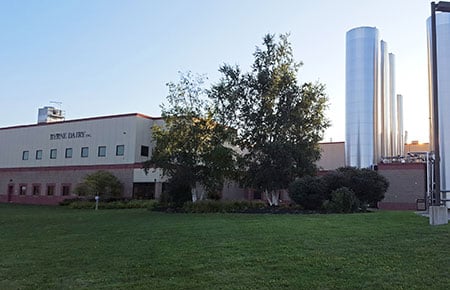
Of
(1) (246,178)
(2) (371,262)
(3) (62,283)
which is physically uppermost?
(1) (246,178)

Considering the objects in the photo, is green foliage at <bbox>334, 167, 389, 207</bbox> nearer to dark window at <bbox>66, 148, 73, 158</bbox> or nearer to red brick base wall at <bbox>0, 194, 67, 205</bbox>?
red brick base wall at <bbox>0, 194, 67, 205</bbox>

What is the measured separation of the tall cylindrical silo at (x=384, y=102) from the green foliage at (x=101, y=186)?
2492 centimetres

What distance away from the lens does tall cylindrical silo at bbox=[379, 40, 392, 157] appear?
129ft

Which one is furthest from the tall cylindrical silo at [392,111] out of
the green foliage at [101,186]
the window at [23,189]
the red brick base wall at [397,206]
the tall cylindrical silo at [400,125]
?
the window at [23,189]

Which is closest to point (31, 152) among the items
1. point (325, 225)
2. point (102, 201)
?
point (102, 201)

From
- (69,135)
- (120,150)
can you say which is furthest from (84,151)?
(120,150)

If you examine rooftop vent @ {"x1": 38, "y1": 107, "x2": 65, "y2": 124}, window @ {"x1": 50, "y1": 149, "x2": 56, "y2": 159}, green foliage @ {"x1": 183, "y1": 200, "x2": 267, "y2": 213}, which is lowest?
green foliage @ {"x1": 183, "y1": 200, "x2": 267, "y2": 213}

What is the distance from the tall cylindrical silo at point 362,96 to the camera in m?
38.1

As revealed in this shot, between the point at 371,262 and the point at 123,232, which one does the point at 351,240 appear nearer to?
the point at 371,262

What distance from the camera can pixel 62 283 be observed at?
830 cm

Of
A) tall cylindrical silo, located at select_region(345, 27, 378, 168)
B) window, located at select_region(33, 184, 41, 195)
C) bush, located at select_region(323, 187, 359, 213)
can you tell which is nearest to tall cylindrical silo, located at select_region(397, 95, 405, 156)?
tall cylindrical silo, located at select_region(345, 27, 378, 168)

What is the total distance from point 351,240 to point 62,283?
6335mm

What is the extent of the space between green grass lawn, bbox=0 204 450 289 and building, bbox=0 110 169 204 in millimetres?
30615

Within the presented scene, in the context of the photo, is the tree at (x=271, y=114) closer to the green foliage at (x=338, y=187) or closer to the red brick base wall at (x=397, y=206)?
the green foliage at (x=338, y=187)
